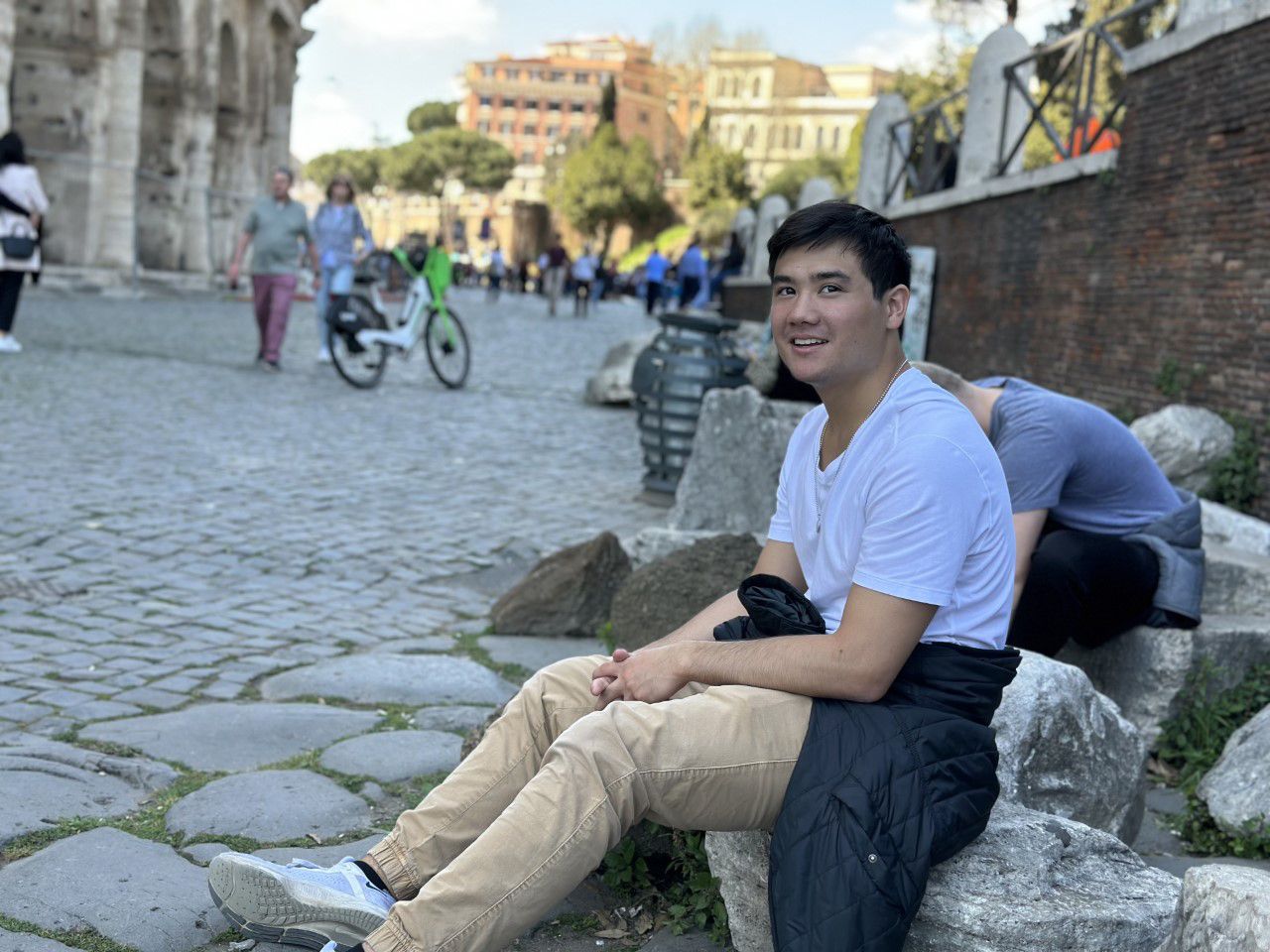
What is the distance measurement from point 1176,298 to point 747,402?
3.01 meters

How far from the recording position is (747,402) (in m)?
7.11

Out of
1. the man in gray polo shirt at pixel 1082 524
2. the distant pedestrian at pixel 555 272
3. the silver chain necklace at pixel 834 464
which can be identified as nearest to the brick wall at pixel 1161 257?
the man in gray polo shirt at pixel 1082 524

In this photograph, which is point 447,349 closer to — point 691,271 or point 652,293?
point 691,271

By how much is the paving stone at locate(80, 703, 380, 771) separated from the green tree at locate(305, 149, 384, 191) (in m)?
95.5

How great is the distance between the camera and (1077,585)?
4.23 metres

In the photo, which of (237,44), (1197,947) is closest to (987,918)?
(1197,947)

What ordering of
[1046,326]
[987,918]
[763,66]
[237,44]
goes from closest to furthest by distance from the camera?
[987,918], [1046,326], [237,44], [763,66]

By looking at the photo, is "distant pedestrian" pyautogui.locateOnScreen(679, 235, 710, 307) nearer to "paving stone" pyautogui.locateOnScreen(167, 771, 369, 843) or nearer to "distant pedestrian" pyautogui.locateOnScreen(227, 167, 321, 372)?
"distant pedestrian" pyautogui.locateOnScreen(227, 167, 321, 372)

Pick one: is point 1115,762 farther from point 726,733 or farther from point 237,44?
point 237,44

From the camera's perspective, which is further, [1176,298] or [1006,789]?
[1176,298]

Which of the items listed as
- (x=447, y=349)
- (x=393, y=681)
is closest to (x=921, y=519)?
(x=393, y=681)

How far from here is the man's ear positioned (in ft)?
8.82

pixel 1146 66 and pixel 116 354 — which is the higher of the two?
pixel 1146 66

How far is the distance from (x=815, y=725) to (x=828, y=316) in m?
0.75
